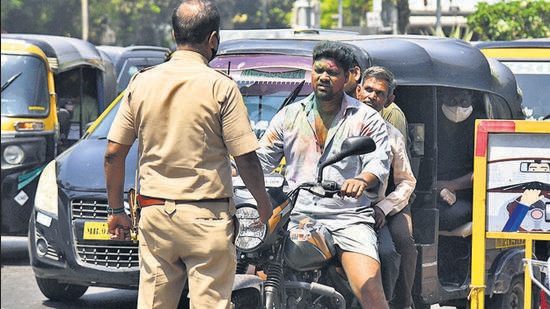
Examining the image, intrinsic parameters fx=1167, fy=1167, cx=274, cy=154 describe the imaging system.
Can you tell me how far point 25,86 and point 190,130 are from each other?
7241 millimetres

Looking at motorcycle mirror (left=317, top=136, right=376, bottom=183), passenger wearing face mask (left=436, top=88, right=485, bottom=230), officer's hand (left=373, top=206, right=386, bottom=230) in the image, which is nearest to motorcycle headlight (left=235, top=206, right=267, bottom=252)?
motorcycle mirror (left=317, top=136, right=376, bottom=183)

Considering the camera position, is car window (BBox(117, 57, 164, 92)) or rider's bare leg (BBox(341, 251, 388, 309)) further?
car window (BBox(117, 57, 164, 92))

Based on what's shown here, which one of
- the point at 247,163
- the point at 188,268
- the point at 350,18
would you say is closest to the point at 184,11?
the point at 247,163

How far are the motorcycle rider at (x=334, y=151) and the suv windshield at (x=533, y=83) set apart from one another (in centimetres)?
716

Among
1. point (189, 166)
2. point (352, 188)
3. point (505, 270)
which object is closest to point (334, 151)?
point (352, 188)

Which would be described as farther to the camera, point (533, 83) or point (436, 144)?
point (533, 83)

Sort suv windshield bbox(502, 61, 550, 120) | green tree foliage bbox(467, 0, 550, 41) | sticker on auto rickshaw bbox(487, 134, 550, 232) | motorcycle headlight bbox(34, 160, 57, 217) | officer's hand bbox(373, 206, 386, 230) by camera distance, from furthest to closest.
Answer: green tree foliage bbox(467, 0, 550, 41) < suv windshield bbox(502, 61, 550, 120) < motorcycle headlight bbox(34, 160, 57, 217) < officer's hand bbox(373, 206, 386, 230) < sticker on auto rickshaw bbox(487, 134, 550, 232)

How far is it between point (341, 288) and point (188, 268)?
52.9 inches

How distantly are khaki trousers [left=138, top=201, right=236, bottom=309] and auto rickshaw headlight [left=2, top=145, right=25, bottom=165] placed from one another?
6.53 meters

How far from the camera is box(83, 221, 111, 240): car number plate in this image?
27.4ft

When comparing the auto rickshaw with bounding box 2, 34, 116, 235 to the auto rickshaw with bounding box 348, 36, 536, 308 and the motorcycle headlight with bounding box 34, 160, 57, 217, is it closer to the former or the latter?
the motorcycle headlight with bounding box 34, 160, 57, 217

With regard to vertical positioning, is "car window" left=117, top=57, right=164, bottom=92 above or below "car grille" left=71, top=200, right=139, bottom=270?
below

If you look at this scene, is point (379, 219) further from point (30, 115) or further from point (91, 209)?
point (30, 115)

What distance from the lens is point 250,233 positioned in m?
5.27
